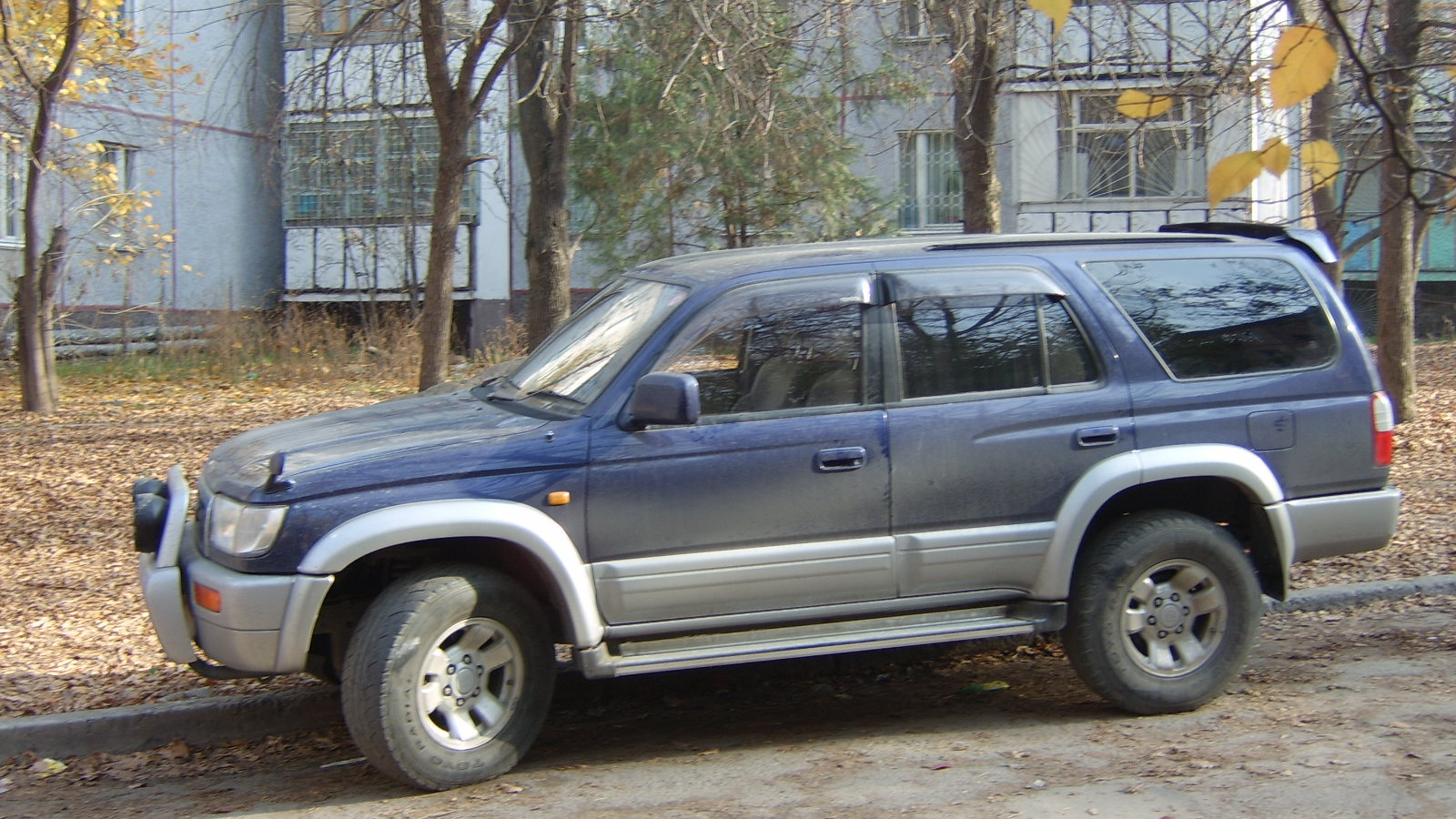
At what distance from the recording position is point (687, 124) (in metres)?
14.3

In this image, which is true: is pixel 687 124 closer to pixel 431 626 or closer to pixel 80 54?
pixel 80 54

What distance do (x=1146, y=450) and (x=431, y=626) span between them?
9.10 ft

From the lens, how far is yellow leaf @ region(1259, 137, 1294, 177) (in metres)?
3.00

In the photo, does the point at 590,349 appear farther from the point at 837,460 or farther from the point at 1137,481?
the point at 1137,481

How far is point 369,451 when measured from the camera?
15.5ft

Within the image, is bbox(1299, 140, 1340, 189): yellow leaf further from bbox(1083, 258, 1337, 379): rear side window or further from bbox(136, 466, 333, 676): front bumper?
bbox(136, 466, 333, 676): front bumper

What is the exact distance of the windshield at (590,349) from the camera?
5137mm

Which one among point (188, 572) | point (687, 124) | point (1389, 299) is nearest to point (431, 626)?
point (188, 572)

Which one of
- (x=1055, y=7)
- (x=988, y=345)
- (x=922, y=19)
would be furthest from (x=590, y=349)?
(x=922, y=19)

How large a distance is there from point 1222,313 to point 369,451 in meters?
3.41

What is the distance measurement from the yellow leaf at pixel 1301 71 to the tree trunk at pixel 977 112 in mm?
7035

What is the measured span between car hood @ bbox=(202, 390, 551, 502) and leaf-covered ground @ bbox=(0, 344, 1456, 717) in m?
1.36

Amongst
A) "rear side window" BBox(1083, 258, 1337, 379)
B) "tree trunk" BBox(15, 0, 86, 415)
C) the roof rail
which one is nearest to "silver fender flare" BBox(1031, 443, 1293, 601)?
"rear side window" BBox(1083, 258, 1337, 379)

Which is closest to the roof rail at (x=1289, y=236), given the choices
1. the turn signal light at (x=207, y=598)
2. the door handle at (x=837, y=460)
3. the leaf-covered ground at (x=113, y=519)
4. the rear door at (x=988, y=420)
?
the rear door at (x=988, y=420)
